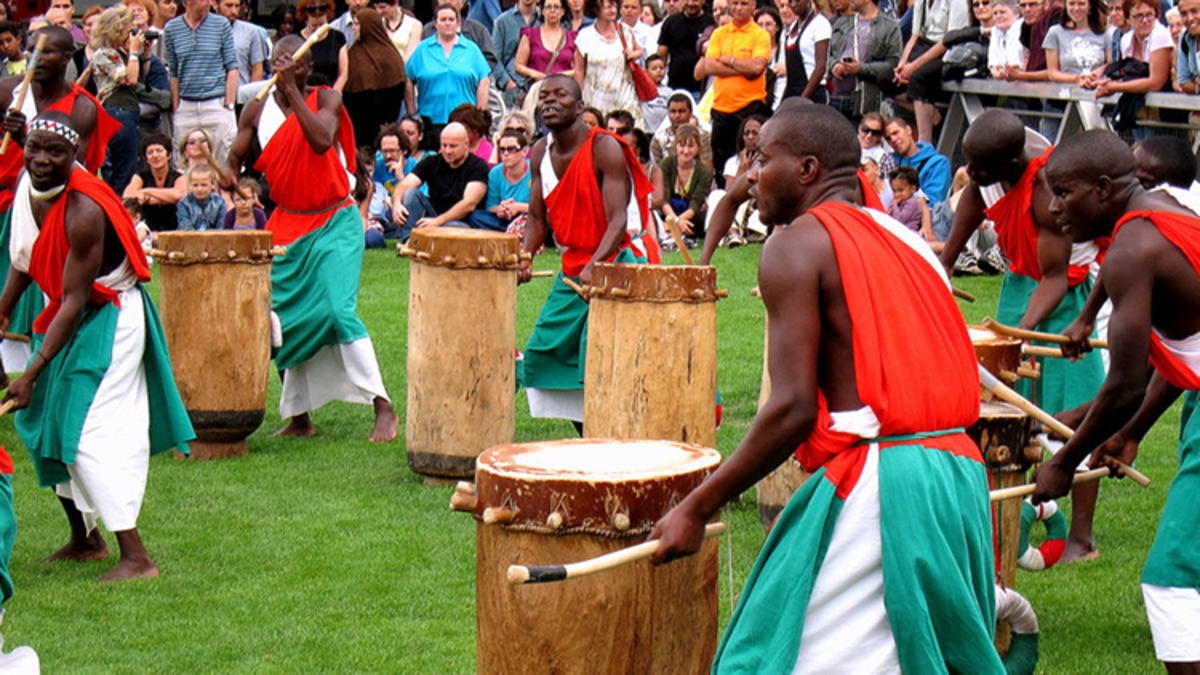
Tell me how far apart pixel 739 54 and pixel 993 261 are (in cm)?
334

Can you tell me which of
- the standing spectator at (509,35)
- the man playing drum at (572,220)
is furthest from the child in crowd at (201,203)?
the man playing drum at (572,220)

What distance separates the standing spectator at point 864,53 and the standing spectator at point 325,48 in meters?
4.49

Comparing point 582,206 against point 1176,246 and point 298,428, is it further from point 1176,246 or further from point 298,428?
point 1176,246

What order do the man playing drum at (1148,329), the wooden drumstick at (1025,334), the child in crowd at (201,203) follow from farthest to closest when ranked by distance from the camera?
the child in crowd at (201,203) < the wooden drumstick at (1025,334) < the man playing drum at (1148,329)

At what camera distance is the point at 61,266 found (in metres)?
6.73

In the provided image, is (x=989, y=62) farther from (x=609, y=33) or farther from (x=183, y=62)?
(x=183, y=62)

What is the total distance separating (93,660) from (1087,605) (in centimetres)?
361

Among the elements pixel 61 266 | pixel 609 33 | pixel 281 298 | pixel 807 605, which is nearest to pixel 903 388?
pixel 807 605

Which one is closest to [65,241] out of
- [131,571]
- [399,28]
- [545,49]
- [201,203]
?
[131,571]

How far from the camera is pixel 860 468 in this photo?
151 inches

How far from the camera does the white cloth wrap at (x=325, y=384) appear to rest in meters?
9.52

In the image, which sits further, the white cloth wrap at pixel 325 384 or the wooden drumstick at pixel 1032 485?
the white cloth wrap at pixel 325 384

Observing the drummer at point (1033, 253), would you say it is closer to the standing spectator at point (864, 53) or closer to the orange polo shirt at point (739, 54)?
the standing spectator at point (864, 53)

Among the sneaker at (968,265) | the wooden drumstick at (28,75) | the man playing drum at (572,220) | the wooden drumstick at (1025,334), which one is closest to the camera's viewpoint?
the wooden drumstick at (1025,334)
